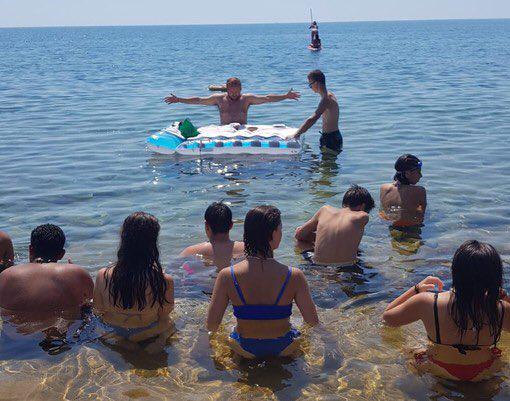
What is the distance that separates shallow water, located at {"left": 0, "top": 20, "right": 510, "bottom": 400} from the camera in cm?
465

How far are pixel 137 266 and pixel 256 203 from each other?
477cm

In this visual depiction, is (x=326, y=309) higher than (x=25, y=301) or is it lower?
lower

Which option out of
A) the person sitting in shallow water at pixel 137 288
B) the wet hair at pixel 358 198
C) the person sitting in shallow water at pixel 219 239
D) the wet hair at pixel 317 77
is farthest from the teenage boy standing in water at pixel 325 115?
the person sitting in shallow water at pixel 137 288

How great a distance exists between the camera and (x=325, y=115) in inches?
474

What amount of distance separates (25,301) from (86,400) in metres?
1.19

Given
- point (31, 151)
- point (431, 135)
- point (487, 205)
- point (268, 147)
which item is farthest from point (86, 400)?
point (431, 135)

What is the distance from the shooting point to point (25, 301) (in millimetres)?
5254

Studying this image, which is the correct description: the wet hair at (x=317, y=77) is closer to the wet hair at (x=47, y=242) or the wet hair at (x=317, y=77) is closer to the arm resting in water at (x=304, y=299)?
the wet hair at (x=47, y=242)

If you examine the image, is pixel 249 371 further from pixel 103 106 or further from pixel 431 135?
pixel 103 106

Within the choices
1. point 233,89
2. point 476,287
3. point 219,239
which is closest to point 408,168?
point 219,239

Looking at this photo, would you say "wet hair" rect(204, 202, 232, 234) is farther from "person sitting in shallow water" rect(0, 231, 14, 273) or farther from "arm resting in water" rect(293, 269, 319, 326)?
"person sitting in shallow water" rect(0, 231, 14, 273)

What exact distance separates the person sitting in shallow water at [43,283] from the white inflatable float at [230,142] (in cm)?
638

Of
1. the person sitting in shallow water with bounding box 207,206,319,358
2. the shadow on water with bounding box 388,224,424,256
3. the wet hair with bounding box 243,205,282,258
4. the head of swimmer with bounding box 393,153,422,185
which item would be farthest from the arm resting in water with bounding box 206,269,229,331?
the head of swimmer with bounding box 393,153,422,185

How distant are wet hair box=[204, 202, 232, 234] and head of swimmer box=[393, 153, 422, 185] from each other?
8.68ft
